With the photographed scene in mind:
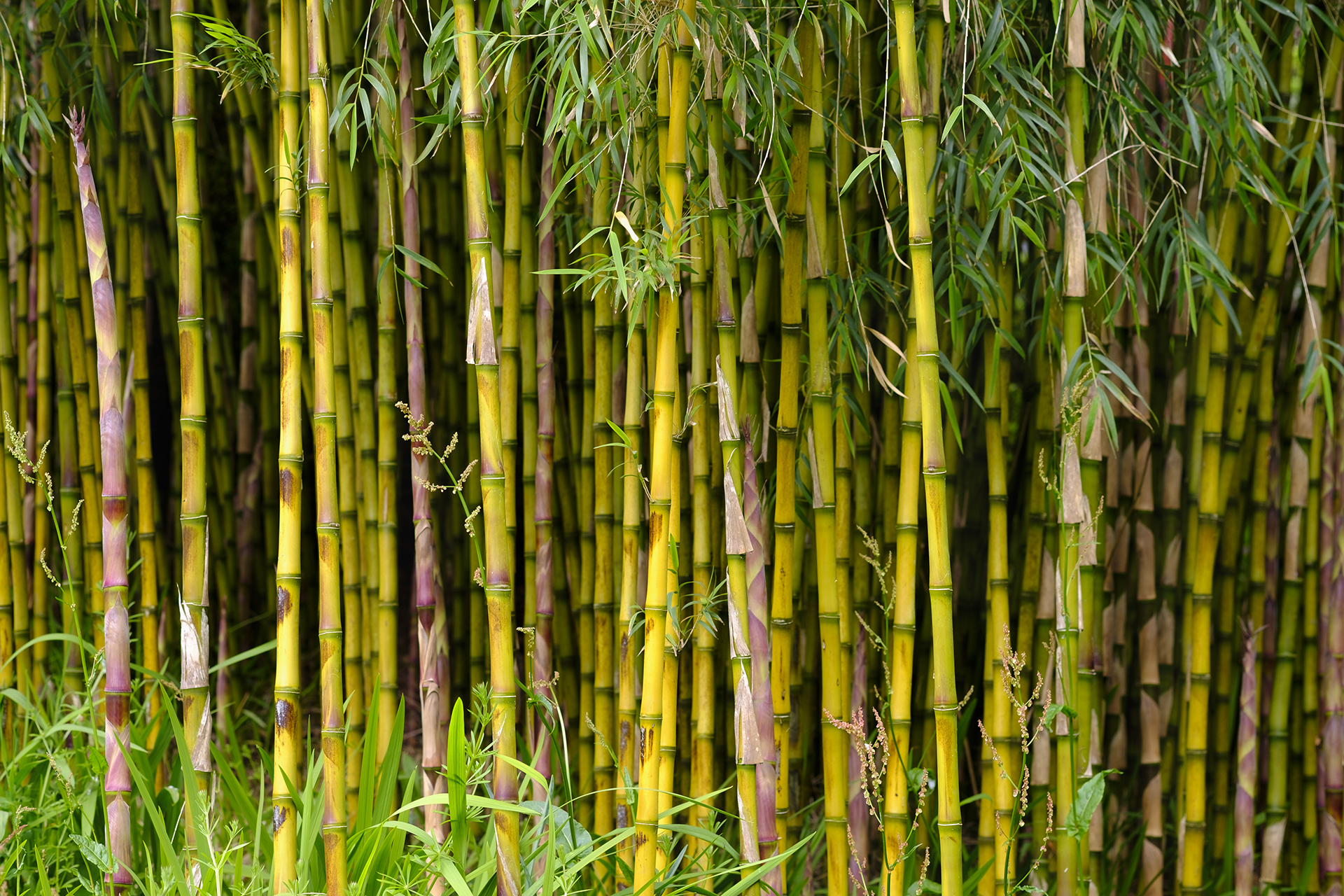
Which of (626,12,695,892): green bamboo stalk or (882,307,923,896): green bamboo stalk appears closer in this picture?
(626,12,695,892): green bamboo stalk

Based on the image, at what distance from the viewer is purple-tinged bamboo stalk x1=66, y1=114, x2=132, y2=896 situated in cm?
127

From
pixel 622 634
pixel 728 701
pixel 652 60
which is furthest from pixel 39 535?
pixel 652 60

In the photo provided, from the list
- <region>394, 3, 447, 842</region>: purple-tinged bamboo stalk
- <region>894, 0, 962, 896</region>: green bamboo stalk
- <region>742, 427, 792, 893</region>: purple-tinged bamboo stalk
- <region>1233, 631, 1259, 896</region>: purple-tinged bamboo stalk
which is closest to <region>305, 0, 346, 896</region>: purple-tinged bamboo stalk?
<region>394, 3, 447, 842</region>: purple-tinged bamboo stalk

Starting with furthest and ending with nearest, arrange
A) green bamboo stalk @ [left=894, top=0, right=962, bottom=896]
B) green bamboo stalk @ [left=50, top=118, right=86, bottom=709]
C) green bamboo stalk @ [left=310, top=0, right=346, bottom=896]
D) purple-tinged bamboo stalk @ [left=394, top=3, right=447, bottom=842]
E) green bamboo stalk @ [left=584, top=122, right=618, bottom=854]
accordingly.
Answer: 1. green bamboo stalk @ [left=50, top=118, right=86, bottom=709]
2. green bamboo stalk @ [left=584, top=122, right=618, bottom=854]
3. purple-tinged bamboo stalk @ [left=394, top=3, right=447, bottom=842]
4. green bamboo stalk @ [left=310, top=0, right=346, bottom=896]
5. green bamboo stalk @ [left=894, top=0, right=962, bottom=896]

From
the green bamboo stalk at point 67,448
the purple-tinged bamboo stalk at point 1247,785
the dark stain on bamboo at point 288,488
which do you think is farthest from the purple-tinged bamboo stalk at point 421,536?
the purple-tinged bamboo stalk at point 1247,785

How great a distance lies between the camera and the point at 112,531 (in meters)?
1.31

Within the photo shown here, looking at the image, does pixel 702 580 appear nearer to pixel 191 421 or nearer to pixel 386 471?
pixel 386 471

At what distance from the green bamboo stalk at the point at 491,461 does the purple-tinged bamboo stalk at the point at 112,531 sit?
529 millimetres

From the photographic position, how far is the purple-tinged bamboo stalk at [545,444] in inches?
61.1

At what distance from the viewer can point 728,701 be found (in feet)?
5.63

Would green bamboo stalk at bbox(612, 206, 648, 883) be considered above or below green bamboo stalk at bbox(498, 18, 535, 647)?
below

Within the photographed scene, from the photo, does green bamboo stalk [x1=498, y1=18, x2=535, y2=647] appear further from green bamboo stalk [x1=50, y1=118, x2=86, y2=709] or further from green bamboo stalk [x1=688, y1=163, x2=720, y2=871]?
green bamboo stalk [x1=50, y1=118, x2=86, y2=709]

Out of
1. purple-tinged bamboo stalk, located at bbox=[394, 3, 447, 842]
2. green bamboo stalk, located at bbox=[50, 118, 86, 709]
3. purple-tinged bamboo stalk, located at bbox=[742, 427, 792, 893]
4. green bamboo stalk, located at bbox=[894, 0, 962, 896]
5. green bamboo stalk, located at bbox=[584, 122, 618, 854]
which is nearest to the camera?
green bamboo stalk, located at bbox=[894, 0, 962, 896]

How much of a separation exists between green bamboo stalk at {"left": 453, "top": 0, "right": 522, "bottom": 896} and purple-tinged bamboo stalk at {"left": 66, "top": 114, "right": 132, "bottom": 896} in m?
0.53
